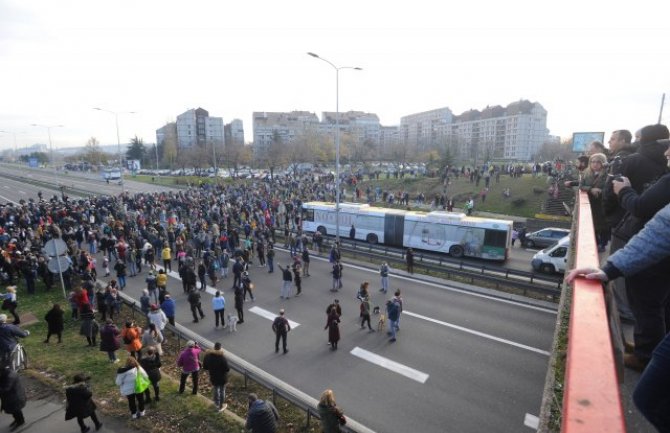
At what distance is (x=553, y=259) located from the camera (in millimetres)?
19047

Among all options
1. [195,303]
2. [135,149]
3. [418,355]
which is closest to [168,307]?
[195,303]

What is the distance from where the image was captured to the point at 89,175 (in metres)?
79.7

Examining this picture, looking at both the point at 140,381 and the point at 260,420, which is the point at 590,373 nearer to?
the point at 260,420

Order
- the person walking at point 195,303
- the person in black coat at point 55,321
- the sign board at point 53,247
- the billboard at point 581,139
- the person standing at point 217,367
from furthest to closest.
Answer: the billboard at point 581,139 < the person walking at point 195,303 < the sign board at point 53,247 < the person in black coat at point 55,321 < the person standing at point 217,367

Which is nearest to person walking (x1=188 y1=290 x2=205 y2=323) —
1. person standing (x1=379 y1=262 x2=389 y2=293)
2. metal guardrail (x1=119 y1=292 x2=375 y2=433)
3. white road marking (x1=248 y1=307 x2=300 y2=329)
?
metal guardrail (x1=119 y1=292 x2=375 y2=433)

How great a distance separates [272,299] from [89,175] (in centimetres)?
8236

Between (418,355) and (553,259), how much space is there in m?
11.6

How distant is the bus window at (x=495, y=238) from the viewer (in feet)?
71.1

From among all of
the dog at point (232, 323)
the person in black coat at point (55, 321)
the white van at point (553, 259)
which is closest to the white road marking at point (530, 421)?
the dog at point (232, 323)

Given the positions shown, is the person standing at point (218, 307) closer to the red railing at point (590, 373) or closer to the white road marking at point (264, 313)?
the white road marking at point (264, 313)

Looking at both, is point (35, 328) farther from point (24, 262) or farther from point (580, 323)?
point (580, 323)

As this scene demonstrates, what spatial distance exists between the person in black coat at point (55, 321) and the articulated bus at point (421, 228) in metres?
18.8

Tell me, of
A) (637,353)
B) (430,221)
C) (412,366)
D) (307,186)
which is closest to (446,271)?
(430,221)

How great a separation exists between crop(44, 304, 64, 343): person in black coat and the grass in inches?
12.1
